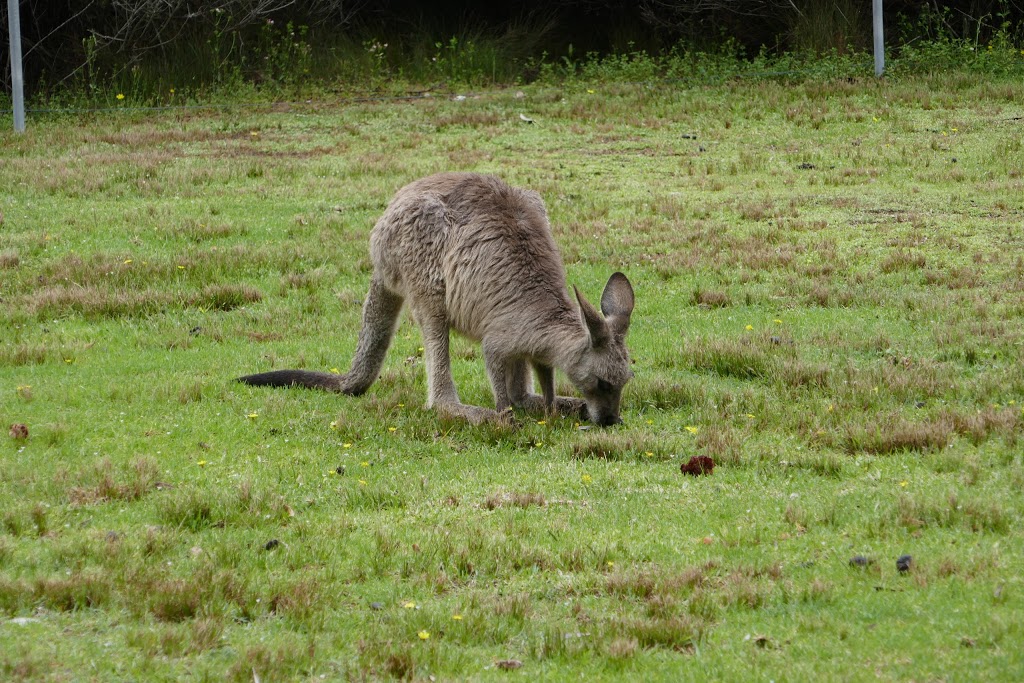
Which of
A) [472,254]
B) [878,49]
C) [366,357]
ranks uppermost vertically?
[878,49]

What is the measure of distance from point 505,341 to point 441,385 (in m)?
0.55

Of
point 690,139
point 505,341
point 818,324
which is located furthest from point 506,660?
point 690,139

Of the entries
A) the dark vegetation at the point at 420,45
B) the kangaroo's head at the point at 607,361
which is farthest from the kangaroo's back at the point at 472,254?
the dark vegetation at the point at 420,45

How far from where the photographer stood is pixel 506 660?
441cm

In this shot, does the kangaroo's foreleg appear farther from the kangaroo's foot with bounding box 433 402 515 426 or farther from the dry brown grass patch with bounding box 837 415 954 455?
the dry brown grass patch with bounding box 837 415 954 455

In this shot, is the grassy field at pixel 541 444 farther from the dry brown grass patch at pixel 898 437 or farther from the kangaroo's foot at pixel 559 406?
the kangaroo's foot at pixel 559 406

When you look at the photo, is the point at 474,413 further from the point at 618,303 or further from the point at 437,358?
the point at 618,303

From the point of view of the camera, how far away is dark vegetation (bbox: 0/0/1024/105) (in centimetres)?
1988

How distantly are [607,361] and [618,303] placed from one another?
0.38 m

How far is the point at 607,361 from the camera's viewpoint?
7.12 metres

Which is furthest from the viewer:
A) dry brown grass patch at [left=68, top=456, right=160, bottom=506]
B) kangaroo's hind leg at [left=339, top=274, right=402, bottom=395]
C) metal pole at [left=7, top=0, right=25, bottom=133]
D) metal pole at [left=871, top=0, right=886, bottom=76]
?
metal pole at [left=871, top=0, right=886, bottom=76]

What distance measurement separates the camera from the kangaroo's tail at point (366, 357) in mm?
8094

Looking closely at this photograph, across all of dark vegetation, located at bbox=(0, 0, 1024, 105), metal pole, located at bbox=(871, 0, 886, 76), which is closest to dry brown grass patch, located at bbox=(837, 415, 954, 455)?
metal pole, located at bbox=(871, 0, 886, 76)

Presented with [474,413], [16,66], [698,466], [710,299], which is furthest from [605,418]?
[16,66]
